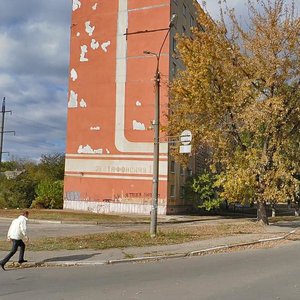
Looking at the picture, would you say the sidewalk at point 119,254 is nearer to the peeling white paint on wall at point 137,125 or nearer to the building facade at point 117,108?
the building facade at point 117,108

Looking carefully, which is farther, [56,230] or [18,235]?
[56,230]

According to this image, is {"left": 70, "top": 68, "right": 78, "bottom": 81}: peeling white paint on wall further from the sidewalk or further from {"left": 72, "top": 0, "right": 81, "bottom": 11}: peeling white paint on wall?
the sidewalk

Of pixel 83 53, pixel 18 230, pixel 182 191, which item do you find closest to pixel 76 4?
pixel 83 53

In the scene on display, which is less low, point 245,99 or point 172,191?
point 245,99

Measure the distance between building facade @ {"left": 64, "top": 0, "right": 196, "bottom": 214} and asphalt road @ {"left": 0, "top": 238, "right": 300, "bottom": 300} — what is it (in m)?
29.0

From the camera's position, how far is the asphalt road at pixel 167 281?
836 cm

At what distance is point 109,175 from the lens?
1697 inches

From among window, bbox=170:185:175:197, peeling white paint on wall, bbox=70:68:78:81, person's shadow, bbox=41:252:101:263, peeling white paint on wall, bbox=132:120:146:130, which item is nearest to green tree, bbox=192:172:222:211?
window, bbox=170:185:175:197

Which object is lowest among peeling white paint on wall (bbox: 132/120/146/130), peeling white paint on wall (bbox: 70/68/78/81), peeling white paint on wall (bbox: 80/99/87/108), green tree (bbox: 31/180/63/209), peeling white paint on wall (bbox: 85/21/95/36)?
green tree (bbox: 31/180/63/209)

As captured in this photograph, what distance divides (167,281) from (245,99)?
14.3 meters

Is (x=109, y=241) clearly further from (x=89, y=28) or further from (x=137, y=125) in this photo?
(x=89, y=28)

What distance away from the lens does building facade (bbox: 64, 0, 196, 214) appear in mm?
42094

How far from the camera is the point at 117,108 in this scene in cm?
4338

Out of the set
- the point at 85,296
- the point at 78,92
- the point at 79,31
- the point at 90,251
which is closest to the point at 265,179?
the point at 90,251
